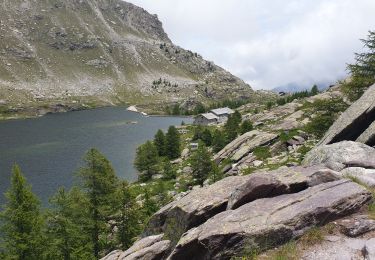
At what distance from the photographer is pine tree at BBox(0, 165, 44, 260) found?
34.8 metres

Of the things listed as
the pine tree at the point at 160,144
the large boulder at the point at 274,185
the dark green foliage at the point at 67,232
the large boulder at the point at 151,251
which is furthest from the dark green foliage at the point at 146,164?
the large boulder at the point at 274,185

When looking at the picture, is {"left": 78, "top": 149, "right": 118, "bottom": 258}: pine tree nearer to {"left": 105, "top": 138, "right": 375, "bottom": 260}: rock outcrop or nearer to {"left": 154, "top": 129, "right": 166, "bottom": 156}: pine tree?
{"left": 105, "top": 138, "right": 375, "bottom": 260}: rock outcrop

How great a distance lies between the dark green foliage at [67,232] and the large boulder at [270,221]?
893 inches

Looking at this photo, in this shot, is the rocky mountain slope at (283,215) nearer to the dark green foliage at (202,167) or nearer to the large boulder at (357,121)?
the large boulder at (357,121)

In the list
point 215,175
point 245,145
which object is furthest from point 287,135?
point 215,175

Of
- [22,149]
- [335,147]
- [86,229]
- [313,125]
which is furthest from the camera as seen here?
[22,149]

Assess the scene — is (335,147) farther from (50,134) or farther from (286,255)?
(50,134)

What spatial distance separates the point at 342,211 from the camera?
15711mm

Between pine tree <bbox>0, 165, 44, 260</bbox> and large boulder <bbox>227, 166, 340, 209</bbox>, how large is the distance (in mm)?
23915

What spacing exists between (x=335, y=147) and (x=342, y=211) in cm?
Answer: 781

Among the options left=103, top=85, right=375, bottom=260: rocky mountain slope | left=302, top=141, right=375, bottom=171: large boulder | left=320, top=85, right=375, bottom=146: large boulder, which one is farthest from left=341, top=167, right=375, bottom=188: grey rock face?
left=320, top=85, right=375, bottom=146: large boulder

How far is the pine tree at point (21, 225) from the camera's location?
34.8 m

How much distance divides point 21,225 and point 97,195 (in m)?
9.13

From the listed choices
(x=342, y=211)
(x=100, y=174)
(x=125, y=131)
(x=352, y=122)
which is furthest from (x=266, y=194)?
(x=125, y=131)
